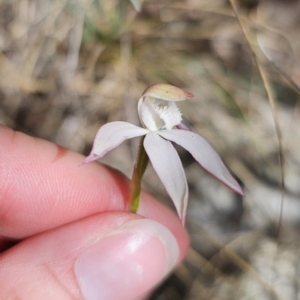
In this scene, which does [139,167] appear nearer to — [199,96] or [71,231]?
[71,231]

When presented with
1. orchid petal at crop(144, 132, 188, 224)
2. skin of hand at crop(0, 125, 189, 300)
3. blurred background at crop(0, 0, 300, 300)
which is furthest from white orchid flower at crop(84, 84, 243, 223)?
blurred background at crop(0, 0, 300, 300)

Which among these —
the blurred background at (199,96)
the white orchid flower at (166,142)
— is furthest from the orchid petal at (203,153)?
the blurred background at (199,96)

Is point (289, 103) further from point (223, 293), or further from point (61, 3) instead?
point (61, 3)

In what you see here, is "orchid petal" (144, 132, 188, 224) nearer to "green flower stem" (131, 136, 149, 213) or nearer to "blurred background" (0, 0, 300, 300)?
"green flower stem" (131, 136, 149, 213)

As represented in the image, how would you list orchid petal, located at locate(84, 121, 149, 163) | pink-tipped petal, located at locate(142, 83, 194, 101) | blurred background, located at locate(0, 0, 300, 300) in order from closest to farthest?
orchid petal, located at locate(84, 121, 149, 163) → pink-tipped petal, located at locate(142, 83, 194, 101) → blurred background, located at locate(0, 0, 300, 300)

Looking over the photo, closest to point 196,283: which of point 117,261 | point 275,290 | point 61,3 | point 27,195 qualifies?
point 275,290

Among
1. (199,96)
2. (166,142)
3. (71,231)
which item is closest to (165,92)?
(166,142)
